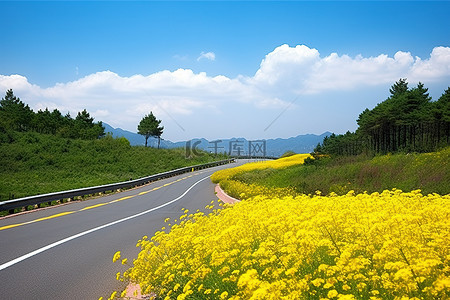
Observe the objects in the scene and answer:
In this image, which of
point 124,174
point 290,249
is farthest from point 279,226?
point 124,174

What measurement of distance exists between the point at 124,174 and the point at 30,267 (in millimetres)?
41673

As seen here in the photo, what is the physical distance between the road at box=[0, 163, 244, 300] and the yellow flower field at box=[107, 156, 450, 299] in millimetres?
1716

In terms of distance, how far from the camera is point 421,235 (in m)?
4.68

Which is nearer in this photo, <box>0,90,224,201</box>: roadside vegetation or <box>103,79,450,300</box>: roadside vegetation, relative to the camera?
<box>103,79,450,300</box>: roadside vegetation

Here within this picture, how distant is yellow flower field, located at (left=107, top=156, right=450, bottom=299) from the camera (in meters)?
3.50

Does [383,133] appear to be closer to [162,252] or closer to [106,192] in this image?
[106,192]

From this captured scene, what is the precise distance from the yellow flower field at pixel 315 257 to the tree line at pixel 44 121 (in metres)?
74.2

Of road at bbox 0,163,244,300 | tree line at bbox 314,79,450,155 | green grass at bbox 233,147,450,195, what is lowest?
road at bbox 0,163,244,300

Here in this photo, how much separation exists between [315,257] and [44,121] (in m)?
87.7

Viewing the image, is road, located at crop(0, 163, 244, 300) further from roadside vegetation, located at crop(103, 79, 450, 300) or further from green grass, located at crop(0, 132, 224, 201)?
green grass, located at crop(0, 132, 224, 201)

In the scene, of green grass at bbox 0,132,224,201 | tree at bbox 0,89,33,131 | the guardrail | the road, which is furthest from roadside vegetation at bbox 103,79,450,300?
tree at bbox 0,89,33,131

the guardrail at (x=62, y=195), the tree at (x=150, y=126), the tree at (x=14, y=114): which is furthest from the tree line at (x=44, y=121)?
the guardrail at (x=62, y=195)

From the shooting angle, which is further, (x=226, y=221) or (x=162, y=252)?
(x=226, y=221)

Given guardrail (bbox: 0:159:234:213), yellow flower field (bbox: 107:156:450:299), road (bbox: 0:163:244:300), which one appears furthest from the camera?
guardrail (bbox: 0:159:234:213)
